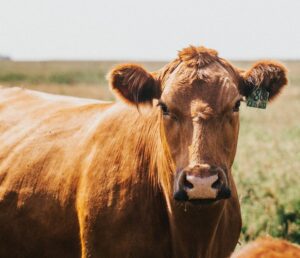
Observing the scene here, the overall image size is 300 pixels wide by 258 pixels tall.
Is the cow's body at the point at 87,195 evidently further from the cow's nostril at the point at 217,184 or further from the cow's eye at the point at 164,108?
the cow's nostril at the point at 217,184

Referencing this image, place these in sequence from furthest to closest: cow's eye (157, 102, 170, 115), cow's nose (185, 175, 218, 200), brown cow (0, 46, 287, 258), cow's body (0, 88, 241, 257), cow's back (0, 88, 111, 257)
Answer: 1. cow's back (0, 88, 111, 257)
2. cow's body (0, 88, 241, 257)
3. cow's eye (157, 102, 170, 115)
4. brown cow (0, 46, 287, 258)
5. cow's nose (185, 175, 218, 200)

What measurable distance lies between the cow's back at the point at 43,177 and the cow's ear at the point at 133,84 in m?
0.70

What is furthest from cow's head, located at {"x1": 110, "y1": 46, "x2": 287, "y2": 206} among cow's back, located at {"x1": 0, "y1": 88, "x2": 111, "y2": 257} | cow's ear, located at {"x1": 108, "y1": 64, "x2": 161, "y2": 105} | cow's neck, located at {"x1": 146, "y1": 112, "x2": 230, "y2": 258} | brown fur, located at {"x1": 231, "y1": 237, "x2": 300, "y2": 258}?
cow's back, located at {"x1": 0, "y1": 88, "x2": 111, "y2": 257}

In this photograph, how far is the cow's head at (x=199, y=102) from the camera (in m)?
4.18

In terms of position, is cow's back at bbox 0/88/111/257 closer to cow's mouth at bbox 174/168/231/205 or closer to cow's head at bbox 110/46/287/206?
cow's head at bbox 110/46/287/206

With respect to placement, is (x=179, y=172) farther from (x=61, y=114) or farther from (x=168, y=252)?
(x=61, y=114)

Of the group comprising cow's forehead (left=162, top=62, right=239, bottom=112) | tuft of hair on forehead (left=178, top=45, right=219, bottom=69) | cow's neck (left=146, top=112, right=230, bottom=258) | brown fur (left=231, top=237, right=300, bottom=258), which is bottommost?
brown fur (left=231, top=237, right=300, bottom=258)

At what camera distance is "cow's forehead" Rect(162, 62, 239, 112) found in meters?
4.44

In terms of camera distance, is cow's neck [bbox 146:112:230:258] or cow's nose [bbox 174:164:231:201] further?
cow's neck [bbox 146:112:230:258]

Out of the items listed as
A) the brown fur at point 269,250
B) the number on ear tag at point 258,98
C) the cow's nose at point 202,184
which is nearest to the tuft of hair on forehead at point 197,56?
the number on ear tag at point 258,98

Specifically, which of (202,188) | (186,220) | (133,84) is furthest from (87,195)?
(202,188)

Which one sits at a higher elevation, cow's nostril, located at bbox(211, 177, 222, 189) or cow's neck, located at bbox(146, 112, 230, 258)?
cow's nostril, located at bbox(211, 177, 222, 189)

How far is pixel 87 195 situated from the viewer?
5102 mm

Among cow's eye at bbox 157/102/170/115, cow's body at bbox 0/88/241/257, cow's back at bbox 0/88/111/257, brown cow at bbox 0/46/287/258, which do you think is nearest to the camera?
brown cow at bbox 0/46/287/258
